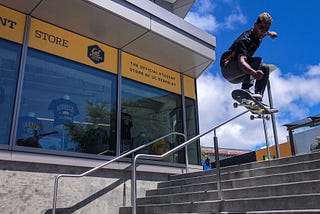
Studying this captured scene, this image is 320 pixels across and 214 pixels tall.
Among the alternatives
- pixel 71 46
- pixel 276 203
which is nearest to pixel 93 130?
pixel 71 46

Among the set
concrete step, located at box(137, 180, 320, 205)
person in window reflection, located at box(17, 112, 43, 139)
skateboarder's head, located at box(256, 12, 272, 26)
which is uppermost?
skateboarder's head, located at box(256, 12, 272, 26)

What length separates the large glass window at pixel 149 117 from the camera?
276 inches

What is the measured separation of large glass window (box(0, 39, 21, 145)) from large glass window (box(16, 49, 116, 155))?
190 millimetres

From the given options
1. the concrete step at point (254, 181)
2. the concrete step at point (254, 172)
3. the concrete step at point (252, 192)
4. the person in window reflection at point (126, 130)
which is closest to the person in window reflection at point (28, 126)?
the person in window reflection at point (126, 130)

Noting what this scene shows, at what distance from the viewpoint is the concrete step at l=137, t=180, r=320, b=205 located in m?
3.53

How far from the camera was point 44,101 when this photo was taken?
580 cm

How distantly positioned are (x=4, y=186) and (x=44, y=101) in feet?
5.61

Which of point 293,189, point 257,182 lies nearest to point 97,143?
point 257,182

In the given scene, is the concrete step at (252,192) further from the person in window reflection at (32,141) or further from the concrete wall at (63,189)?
the person in window reflection at (32,141)

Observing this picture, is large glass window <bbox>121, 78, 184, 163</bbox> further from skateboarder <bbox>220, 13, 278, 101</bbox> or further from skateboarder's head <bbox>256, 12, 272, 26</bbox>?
skateboarder's head <bbox>256, 12, 272, 26</bbox>

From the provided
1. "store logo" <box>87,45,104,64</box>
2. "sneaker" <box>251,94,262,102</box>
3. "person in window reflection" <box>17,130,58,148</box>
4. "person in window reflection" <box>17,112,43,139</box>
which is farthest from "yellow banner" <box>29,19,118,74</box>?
"sneaker" <box>251,94,262,102</box>

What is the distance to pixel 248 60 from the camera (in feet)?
15.7

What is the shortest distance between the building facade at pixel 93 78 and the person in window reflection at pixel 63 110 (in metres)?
0.02

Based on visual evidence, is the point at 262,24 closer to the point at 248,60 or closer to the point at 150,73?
the point at 248,60
